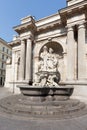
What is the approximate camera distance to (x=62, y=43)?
481 inches

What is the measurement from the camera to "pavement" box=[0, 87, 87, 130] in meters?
4.11

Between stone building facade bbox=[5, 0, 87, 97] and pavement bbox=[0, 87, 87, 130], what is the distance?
175 inches

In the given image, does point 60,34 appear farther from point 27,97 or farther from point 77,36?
point 27,97

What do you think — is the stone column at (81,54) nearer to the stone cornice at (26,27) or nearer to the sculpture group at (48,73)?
the sculpture group at (48,73)

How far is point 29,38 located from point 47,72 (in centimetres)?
536

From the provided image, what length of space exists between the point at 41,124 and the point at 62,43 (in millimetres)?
9202

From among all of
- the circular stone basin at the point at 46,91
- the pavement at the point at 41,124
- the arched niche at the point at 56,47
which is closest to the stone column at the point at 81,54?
the circular stone basin at the point at 46,91

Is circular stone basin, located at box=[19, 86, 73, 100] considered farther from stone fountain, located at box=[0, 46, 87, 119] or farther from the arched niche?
the arched niche

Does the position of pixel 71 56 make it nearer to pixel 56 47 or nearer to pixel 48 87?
pixel 56 47

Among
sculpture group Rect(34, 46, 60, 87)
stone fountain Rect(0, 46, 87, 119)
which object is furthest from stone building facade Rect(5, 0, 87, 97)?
stone fountain Rect(0, 46, 87, 119)

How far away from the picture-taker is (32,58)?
13.6 m

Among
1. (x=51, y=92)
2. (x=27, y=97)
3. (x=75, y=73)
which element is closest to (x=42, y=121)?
(x=27, y=97)

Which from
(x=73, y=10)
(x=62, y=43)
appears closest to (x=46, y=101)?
(x=62, y=43)

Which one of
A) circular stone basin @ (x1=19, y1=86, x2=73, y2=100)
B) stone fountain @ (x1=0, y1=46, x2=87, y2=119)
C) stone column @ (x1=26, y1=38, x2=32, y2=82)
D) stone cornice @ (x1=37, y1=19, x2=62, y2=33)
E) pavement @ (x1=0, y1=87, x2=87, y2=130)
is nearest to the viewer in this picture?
pavement @ (x1=0, y1=87, x2=87, y2=130)
